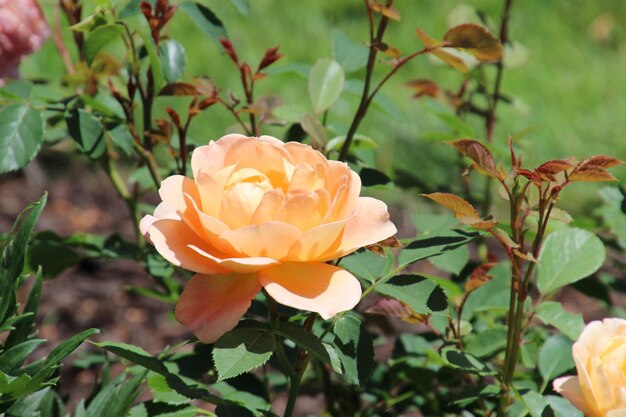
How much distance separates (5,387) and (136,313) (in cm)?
180

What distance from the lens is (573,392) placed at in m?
0.80

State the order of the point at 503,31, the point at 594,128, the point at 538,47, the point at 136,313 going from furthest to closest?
the point at 538,47 < the point at 594,128 < the point at 136,313 < the point at 503,31

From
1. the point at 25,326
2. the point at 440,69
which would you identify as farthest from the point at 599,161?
A: the point at 440,69

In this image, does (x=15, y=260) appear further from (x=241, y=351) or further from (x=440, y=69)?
(x=440, y=69)

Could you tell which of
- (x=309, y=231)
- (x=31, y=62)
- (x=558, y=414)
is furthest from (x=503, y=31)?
(x=31, y=62)

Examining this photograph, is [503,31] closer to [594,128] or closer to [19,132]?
[19,132]

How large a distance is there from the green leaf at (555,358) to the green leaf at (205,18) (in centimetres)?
58

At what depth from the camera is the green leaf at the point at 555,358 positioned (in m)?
1.03

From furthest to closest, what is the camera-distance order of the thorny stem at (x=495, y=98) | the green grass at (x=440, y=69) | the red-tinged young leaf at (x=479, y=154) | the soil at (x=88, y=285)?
the green grass at (x=440, y=69) < the soil at (x=88, y=285) < the thorny stem at (x=495, y=98) < the red-tinged young leaf at (x=479, y=154)

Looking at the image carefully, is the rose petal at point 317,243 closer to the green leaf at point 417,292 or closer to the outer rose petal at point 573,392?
the green leaf at point 417,292

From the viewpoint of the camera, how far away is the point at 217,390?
1036 millimetres

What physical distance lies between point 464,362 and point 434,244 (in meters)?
0.13

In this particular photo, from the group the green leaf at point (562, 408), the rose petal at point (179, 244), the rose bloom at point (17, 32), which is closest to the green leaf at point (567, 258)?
the green leaf at point (562, 408)

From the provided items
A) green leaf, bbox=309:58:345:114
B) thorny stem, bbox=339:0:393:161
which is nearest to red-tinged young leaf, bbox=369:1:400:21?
thorny stem, bbox=339:0:393:161
